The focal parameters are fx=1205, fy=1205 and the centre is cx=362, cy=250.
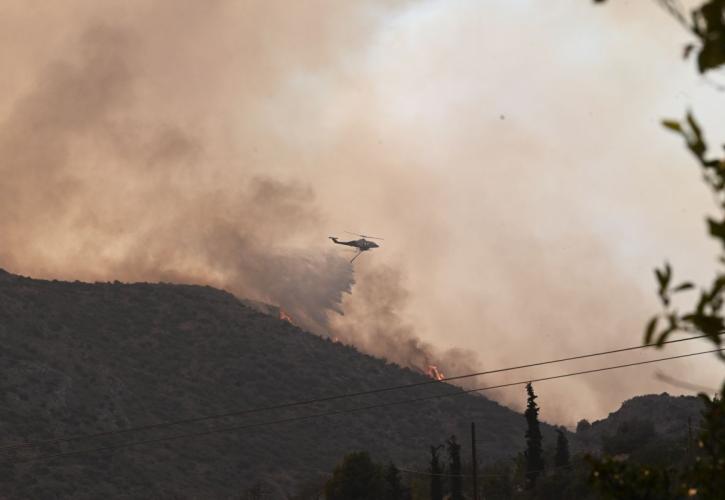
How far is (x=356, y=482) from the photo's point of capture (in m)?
117

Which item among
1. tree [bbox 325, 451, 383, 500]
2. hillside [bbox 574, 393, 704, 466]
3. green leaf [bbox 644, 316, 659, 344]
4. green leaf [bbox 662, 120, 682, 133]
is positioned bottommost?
green leaf [bbox 644, 316, 659, 344]

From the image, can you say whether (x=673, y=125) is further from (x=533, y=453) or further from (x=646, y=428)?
(x=646, y=428)

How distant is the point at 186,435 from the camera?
188m

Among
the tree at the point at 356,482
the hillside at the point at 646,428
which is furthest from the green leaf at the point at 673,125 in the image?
the tree at the point at 356,482

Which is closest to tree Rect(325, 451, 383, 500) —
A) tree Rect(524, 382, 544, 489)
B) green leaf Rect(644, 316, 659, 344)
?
tree Rect(524, 382, 544, 489)

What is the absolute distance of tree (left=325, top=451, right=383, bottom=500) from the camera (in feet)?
382

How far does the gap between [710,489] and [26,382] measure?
176 meters

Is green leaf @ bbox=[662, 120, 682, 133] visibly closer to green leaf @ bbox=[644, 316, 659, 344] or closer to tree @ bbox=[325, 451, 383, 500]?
green leaf @ bbox=[644, 316, 659, 344]

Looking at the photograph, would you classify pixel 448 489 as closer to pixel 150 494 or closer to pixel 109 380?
pixel 150 494

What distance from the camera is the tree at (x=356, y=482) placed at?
382 feet

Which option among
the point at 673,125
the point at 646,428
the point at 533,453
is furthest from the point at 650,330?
the point at 646,428

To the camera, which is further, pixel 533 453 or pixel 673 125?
pixel 533 453

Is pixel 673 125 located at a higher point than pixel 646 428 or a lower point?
lower

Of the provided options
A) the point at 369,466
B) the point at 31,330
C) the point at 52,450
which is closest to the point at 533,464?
the point at 369,466
